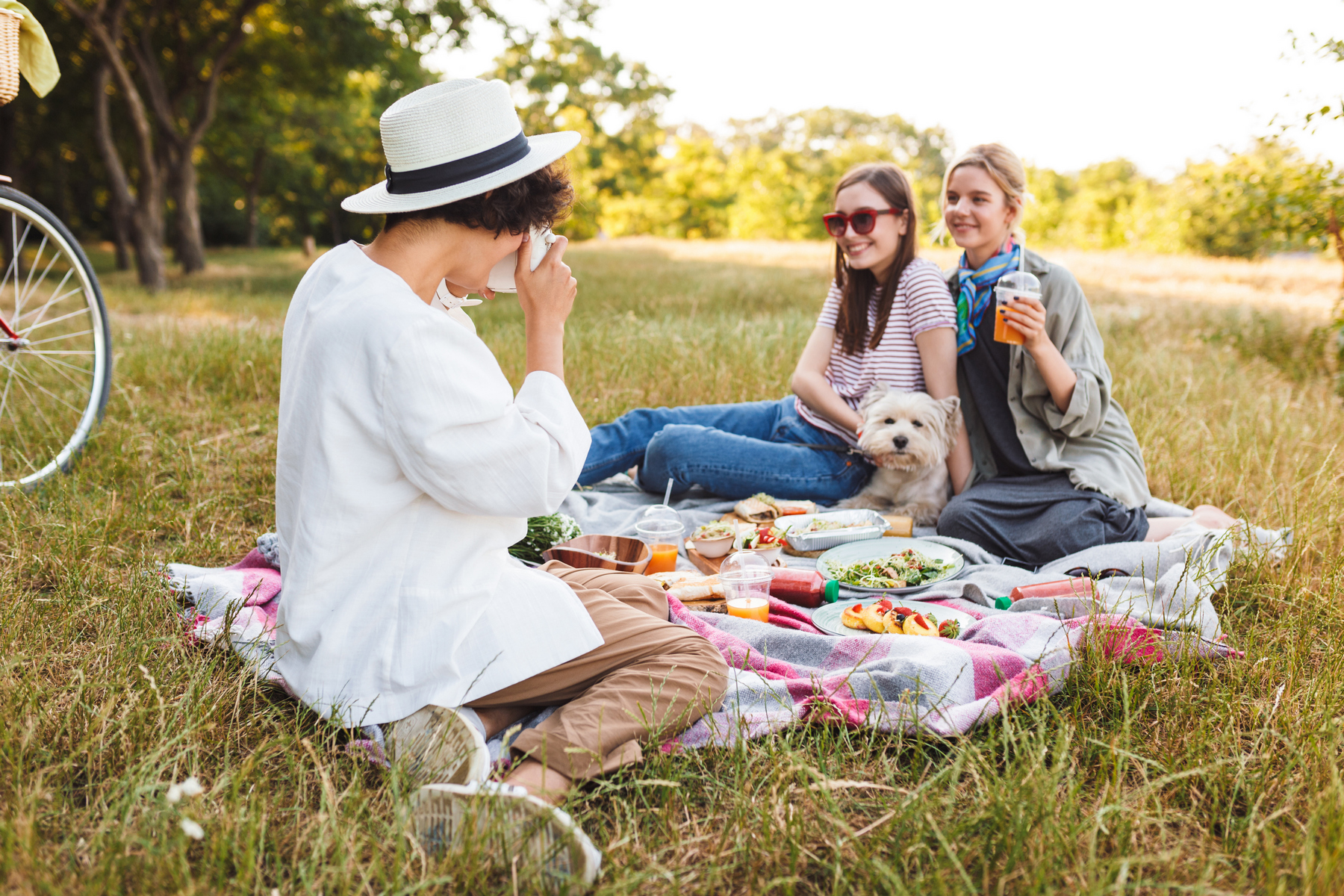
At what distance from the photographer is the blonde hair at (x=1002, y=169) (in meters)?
3.99

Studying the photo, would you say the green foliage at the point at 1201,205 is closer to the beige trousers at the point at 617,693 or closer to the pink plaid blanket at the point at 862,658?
the pink plaid blanket at the point at 862,658

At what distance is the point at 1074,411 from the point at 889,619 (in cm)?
158

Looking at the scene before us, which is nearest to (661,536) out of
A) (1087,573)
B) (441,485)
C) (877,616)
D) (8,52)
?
(877,616)

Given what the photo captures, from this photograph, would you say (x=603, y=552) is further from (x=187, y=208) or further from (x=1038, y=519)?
(x=187, y=208)

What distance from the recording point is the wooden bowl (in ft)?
11.0

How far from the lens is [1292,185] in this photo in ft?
22.6

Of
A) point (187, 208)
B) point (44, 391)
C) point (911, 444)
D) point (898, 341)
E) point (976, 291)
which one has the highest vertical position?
point (187, 208)

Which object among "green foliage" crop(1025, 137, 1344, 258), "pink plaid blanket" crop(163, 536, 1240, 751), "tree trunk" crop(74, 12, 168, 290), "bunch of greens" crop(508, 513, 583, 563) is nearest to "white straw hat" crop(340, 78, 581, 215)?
"pink plaid blanket" crop(163, 536, 1240, 751)

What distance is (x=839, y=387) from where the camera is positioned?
15.5 feet

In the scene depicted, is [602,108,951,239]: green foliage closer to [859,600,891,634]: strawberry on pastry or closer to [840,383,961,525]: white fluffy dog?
[840,383,961,525]: white fluffy dog

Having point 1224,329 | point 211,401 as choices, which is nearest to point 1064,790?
point 211,401

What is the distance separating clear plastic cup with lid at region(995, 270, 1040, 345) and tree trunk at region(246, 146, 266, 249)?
3368cm

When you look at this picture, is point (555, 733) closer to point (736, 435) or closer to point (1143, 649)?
point (1143, 649)

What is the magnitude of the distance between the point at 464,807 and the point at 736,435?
316 centimetres
